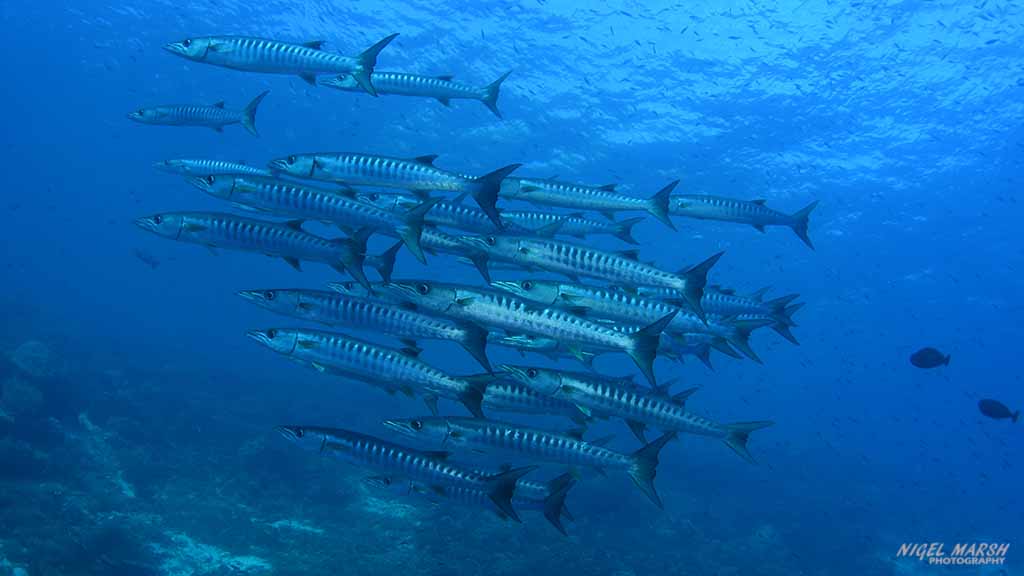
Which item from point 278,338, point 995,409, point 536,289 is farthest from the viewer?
point 995,409

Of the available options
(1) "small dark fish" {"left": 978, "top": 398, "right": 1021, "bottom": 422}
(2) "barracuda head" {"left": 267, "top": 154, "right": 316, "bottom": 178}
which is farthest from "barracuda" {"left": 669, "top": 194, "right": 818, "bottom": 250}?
(1) "small dark fish" {"left": 978, "top": 398, "right": 1021, "bottom": 422}

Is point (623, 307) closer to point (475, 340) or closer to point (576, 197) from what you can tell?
point (475, 340)

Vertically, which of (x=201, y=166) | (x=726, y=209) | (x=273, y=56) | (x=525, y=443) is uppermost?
(x=726, y=209)

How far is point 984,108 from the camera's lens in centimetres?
2423

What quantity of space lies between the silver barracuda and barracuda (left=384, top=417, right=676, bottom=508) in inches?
18.5

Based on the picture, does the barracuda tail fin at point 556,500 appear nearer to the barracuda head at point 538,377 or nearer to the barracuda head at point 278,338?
the barracuda head at point 538,377

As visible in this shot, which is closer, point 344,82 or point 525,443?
point 525,443

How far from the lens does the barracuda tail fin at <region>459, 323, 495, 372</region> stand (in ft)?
20.0

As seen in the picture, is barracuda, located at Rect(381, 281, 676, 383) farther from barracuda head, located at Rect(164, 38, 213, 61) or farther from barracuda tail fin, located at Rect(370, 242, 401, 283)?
barracuda head, located at Rect(164, 38, 213, 61)

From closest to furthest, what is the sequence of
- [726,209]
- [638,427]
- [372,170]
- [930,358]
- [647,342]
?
[647,342]
[638,427]
[372,170]
[726,209]
[930,358]

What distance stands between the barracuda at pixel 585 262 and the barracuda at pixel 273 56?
11.7 feet

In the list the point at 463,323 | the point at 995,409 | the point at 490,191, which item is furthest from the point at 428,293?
the point at 995,409

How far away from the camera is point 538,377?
6.61 m

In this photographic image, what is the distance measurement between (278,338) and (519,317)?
104 inches
